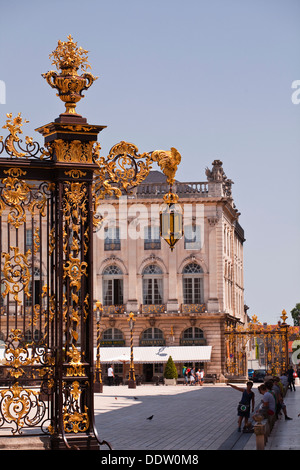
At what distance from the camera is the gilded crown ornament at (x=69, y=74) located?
12617 millimetres

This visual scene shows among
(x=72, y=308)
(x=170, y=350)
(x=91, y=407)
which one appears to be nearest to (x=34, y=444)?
(x=91, y=407)

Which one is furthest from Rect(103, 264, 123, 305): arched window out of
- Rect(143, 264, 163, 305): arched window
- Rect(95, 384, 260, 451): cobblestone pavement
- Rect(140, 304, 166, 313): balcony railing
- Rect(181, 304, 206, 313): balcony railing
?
Rect(95, 384, 260, 451): cobblestone pavement

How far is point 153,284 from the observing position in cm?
5966

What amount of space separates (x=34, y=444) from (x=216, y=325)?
47.0m

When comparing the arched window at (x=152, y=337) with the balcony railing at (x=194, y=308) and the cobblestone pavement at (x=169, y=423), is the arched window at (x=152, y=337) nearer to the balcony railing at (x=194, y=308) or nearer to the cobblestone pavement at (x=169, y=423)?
the balcony railing at (x=194, y=308)

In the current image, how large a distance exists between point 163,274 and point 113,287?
3427 millimetres

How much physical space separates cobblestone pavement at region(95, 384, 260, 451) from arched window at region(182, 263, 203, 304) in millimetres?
22630

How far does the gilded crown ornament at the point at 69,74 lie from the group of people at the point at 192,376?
4133 centimetres

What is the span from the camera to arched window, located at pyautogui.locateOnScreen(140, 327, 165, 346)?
58250mm

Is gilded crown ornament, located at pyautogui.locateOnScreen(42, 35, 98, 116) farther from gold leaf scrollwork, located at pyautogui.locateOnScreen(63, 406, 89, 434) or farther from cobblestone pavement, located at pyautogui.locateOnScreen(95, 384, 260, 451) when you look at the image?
cobblestone pavement, located at pyautogui.locateOnScreen(95, 384, 260, 451)

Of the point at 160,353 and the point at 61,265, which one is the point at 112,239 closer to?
the point at 160,353

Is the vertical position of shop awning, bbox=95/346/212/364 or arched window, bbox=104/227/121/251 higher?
arched window, bbox=104/227/121/251

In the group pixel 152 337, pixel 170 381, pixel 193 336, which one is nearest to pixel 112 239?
pixel 152 337
